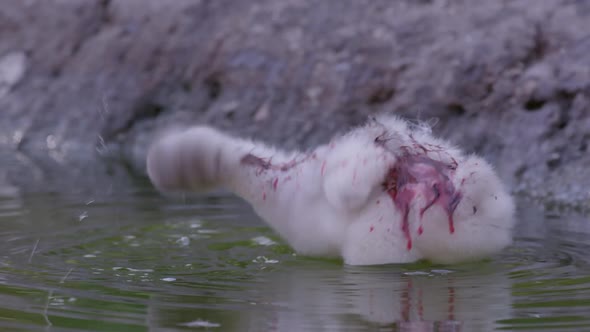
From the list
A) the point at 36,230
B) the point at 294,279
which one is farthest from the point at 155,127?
the point at 294,279

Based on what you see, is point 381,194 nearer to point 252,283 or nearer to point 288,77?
point 252,283

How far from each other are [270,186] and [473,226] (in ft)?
2.77

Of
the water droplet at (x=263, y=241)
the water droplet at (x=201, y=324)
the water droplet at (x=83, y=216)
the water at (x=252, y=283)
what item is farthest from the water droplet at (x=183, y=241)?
the water droplet at (x=201, y=324)

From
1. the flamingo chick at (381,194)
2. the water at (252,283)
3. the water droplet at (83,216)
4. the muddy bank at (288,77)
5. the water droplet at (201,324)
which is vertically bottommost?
the water droplet at (201,324)

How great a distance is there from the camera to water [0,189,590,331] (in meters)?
2.77

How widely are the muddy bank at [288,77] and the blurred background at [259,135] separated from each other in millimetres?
15

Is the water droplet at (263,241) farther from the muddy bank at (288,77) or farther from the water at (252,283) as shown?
the muddy bank at (288,77)

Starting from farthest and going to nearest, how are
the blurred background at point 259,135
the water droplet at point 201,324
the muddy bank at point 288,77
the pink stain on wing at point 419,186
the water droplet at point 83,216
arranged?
the muddy bank at point 288,77
the water droplet at point 83,216
the pink stain on wing at point 419,186
the blurred background at point 259,135
the water droplet at point 201,324

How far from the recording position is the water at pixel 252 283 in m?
2.77

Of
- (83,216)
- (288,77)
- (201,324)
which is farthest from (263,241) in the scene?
(288,77)

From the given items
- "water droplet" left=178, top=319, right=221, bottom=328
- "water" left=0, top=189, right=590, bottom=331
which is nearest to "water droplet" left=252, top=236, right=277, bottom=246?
"water" left=0, top=189, right=590, bottom=331

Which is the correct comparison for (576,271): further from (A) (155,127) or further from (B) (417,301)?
(A) (155,127)

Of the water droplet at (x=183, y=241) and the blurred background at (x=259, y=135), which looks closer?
the blurred background at (x=259, y=135)

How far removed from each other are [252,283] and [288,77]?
454cm
